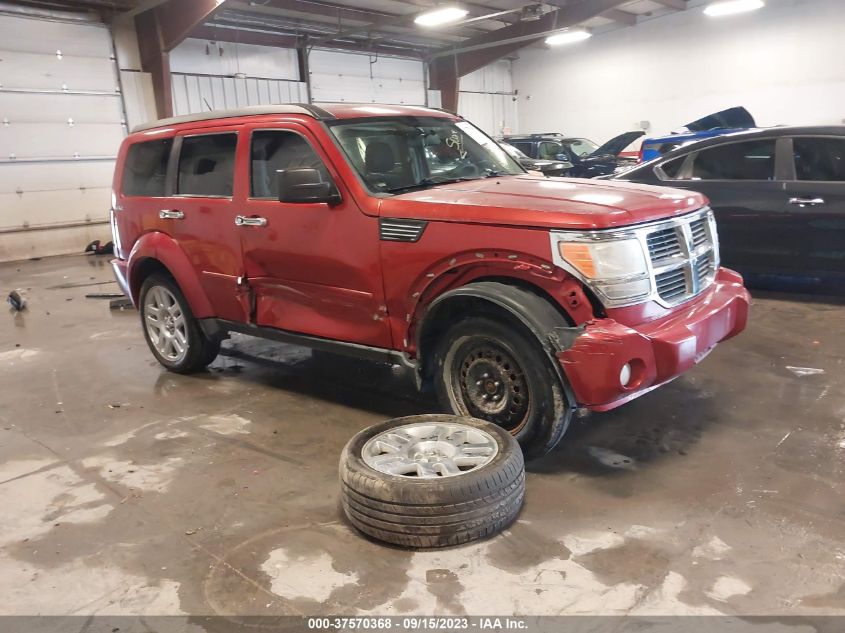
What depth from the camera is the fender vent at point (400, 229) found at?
3324 mm

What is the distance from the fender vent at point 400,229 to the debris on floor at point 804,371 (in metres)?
2.75

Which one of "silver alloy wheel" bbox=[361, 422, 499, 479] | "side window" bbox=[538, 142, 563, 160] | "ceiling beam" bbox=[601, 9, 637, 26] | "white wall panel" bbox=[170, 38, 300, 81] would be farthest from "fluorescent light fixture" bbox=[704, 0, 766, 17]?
"silver alloy wheel" bbox=[361, 422, 499, 479]

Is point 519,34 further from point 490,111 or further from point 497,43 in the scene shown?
point 490,111

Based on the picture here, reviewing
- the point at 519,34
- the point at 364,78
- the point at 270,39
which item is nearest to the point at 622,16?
the point at 519,34

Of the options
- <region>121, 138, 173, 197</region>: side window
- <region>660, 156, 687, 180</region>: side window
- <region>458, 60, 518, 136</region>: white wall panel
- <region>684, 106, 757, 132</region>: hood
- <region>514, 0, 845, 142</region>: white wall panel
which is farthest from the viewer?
<region>458, 60, 518, 136</region>: white wall panel

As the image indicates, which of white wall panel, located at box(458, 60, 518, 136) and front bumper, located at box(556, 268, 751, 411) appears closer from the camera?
front bumper, located at box(556, 268, 751, 411)

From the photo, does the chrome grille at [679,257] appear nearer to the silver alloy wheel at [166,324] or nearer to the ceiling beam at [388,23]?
the silver alloy wheel at [166,324]

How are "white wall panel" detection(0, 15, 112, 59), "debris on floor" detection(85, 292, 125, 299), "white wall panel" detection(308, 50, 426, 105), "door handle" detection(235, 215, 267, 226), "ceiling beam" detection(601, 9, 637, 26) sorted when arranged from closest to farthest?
"door handle" detection(235, 215, 267, 226) → "debris on floor" detection(85, 292, 125, 299) → "white wall panel" detection(0, 15, 112, 59) → "white wall panel" detection(308, 50, 426, 105) → "ceiling beam" detection(601, 9, 637, 26)

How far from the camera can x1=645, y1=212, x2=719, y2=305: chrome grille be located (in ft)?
10.2

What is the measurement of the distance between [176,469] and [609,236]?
8.01 feet

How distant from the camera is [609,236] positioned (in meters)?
2.88

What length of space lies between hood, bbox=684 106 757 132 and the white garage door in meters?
11.0

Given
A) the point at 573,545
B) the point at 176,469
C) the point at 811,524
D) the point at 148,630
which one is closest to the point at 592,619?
the point at 573,545

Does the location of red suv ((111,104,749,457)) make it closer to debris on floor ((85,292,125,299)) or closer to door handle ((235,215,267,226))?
door handle ((235,215,267,226))
